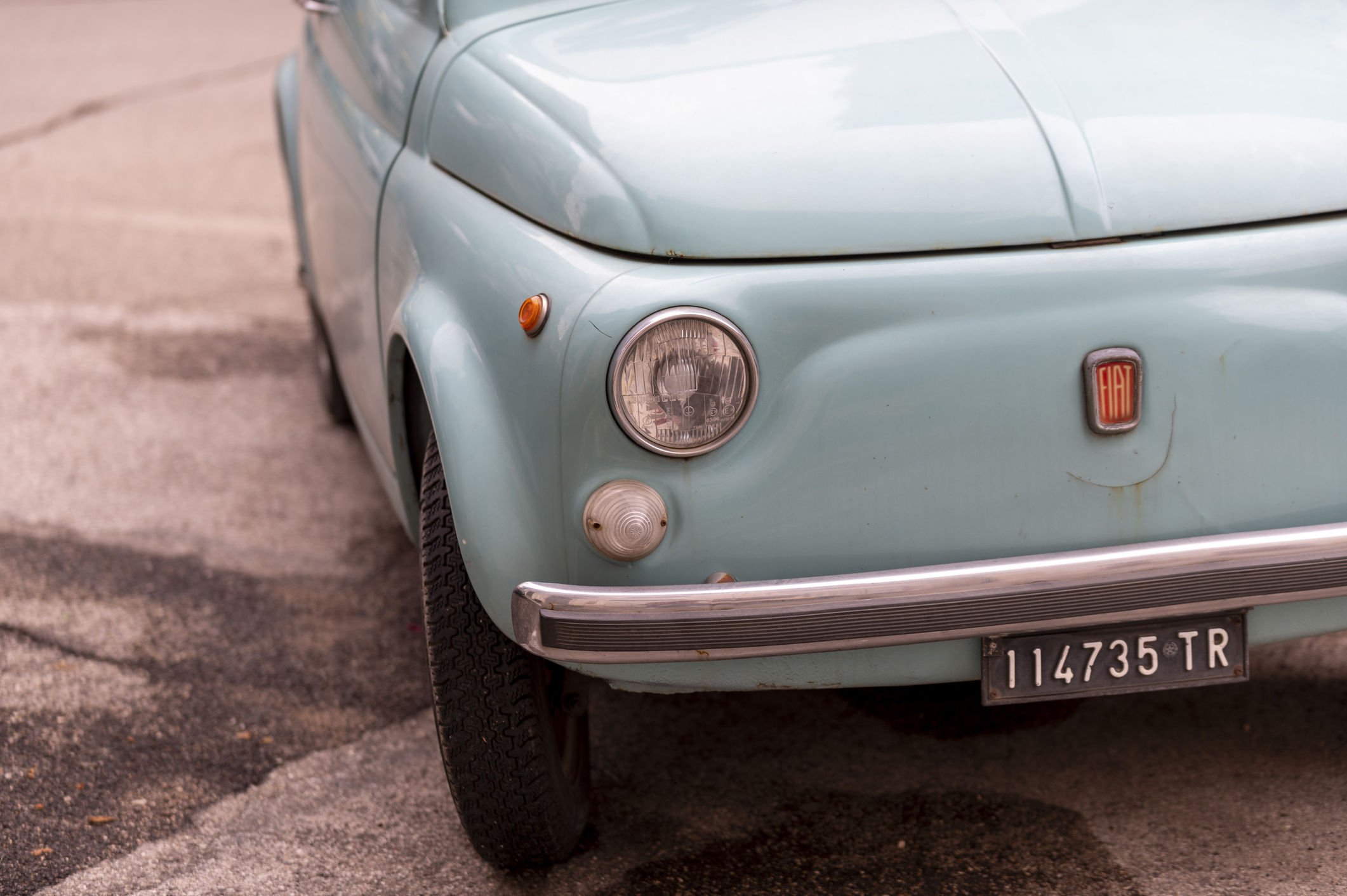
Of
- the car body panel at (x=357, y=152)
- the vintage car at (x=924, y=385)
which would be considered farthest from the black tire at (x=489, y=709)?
the car body panel at (x=357, y=152)

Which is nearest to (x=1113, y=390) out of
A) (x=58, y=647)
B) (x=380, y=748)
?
(x=380, y=748)

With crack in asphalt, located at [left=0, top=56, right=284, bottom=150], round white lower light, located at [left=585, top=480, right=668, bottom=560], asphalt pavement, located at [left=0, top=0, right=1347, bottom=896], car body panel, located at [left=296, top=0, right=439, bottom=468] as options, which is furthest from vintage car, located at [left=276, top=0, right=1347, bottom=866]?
crack in asphalt, located at [left=0, top=56, right=284, bottom=150]

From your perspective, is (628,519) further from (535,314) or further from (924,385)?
(924,385)

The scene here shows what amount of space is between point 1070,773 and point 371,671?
4.95 ft

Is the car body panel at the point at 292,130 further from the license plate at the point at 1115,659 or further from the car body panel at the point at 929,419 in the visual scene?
the license plate at the point at 1115,659

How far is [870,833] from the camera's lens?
2.29 meters

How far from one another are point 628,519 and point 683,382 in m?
0.20

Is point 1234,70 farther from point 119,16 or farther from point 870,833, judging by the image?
point 119,16

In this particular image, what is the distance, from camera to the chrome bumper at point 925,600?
68.0 inches

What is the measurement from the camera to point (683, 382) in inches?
68.8

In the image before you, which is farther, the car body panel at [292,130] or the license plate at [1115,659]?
the car body panel at [292,130]

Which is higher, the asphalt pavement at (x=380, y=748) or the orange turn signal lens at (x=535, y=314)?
the orange turn signal lens at (x=535, y=314)

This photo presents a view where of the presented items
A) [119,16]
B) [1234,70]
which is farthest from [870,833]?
[119,16]

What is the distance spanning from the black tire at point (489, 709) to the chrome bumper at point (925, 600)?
275mm
